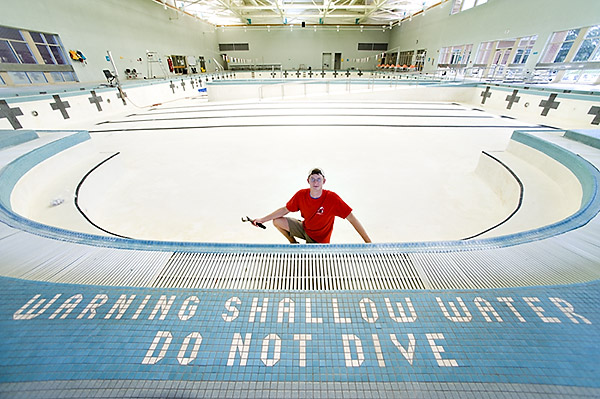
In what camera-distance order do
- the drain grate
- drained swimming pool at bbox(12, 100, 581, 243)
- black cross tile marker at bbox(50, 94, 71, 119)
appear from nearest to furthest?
the drain grate < drained swimming pool at bbox(12, 100, 581, 243) < black cross tile marker at bbox(50, 94, 71, 119)

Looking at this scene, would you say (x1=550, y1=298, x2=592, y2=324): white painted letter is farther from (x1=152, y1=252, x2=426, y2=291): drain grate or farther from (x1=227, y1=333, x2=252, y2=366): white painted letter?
(x1=227, y1=333, x2=252, y2=366): white painted letter

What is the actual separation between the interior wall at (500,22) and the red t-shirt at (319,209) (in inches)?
497

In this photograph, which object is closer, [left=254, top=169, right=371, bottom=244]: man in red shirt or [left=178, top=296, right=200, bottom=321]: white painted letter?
[left=178, top=296, right=200, bottom=321]: white painted letter

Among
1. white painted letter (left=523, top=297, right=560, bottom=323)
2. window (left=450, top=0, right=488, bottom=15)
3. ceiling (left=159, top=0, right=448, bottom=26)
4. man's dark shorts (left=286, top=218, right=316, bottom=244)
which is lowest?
man's dark shorts (left=286, top=218, right=316, bottom=244)

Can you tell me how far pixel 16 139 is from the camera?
3.29 meters

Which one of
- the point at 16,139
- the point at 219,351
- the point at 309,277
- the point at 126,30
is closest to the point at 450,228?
the point at 309,277

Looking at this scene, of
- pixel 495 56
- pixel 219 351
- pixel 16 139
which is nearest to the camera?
pixel 219 351

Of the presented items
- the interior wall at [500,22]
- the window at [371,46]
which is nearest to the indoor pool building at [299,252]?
the interior wall at [500,22]

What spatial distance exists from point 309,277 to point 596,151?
3.95m

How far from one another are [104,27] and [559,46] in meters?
20.0

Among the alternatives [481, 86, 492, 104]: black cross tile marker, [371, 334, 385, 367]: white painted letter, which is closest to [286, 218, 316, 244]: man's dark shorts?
[371, 334, 385, 367]: white painted letter

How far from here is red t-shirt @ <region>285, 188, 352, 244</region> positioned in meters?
1.94

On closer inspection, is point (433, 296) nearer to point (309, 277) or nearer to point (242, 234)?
point (309, 277)

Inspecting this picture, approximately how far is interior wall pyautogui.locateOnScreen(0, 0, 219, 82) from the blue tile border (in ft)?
41.7
